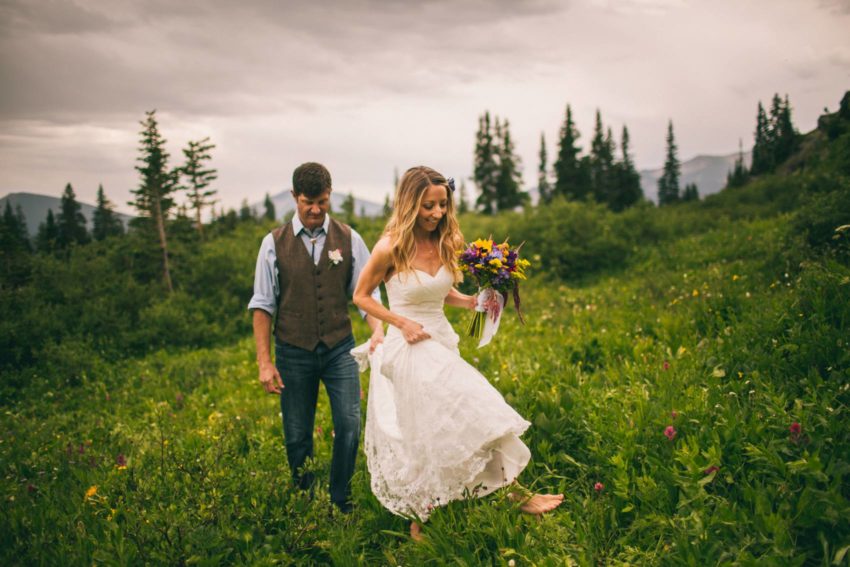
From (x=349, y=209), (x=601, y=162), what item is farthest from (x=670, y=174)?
(x=349, y=209)

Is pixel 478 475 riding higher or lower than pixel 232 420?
higher

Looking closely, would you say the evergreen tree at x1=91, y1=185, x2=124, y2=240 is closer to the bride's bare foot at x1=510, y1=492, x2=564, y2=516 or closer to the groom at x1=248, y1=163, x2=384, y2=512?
the groom at x1=248, y1=163, x2=384, y2=512

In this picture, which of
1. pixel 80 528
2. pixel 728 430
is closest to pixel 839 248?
pixel 728 430

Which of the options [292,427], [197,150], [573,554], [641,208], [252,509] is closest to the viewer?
[573,554]

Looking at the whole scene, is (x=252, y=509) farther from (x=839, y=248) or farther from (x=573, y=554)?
(x=839, y=248)

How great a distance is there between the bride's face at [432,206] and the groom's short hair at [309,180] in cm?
88

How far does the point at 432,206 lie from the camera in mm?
3615

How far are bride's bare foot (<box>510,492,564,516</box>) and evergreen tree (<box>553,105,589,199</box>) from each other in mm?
48093

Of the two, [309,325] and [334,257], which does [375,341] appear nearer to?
[309,325]

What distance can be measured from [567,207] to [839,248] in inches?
465

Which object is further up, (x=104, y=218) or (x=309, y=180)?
(x=104, y=218)

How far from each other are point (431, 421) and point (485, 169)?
53.5 metres

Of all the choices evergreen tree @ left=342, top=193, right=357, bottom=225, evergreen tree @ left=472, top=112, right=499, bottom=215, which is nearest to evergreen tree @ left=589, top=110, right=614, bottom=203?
evergreen tree @ left=472, top=112, right=499, bottom=215

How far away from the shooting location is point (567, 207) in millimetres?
17969
